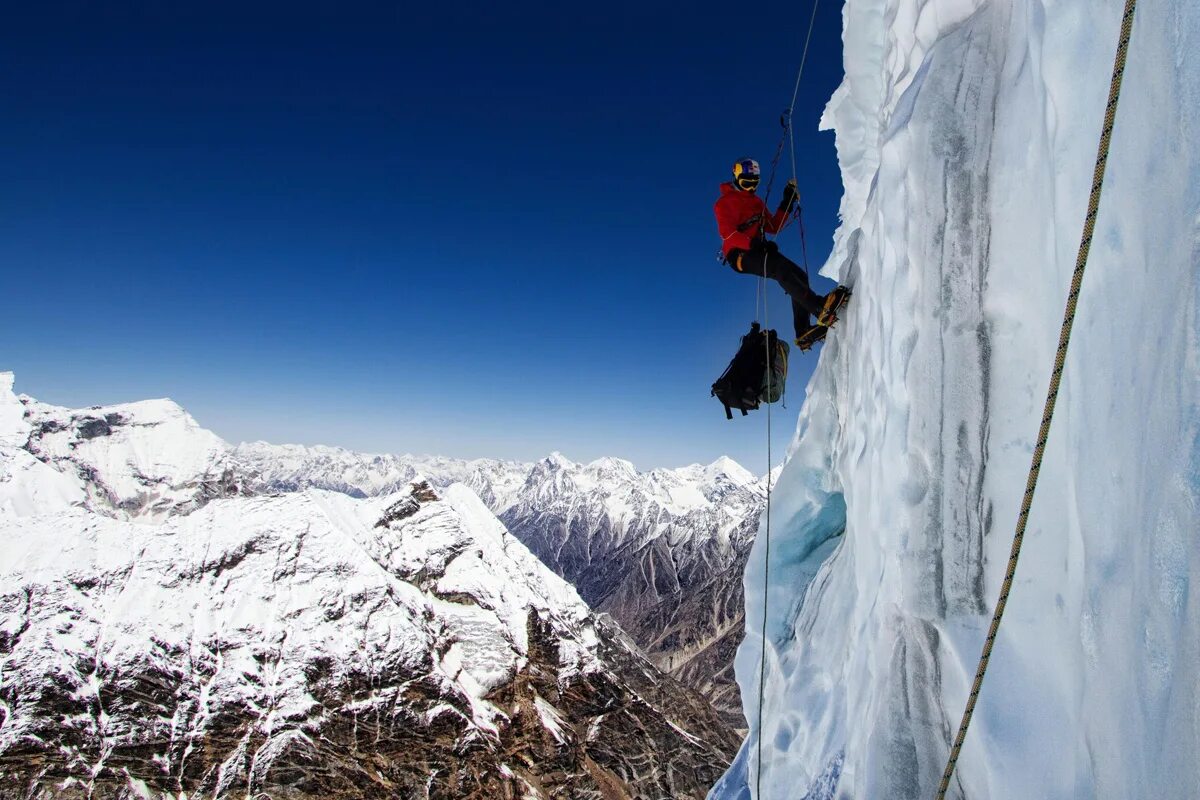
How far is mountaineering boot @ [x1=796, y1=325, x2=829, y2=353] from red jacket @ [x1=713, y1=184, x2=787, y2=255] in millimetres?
1367

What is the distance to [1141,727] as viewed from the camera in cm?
269

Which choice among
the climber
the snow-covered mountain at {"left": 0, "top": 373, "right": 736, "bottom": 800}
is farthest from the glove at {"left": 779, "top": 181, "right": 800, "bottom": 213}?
the snow-covered mountain at {"left": 0, "top": 373, "right": 736, "bottom": 800}

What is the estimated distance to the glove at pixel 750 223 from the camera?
7.58 m

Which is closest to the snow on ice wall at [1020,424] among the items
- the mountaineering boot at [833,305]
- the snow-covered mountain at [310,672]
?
the mountaineering boot at [833,305]

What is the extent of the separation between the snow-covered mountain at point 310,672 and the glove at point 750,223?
275 feet

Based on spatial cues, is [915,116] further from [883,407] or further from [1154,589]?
[1154,589]

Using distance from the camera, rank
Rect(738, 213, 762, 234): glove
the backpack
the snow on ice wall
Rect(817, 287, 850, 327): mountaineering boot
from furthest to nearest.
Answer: the backpack, Rect(738, 213, 762, 234): glove, Rect(817, 287, 850, 327): mountaineering boot, the snow on ice wall

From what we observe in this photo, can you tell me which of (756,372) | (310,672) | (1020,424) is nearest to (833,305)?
Answer: (756,372)

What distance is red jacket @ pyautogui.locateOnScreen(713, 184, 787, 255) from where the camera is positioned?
766 centimetres

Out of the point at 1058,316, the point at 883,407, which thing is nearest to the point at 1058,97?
the point at 1058,316

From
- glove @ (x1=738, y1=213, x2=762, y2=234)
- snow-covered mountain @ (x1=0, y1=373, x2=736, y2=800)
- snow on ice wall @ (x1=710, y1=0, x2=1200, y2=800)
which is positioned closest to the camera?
snow on ice wall @ (x1=710, y1=0, x2=1200, y2=800)

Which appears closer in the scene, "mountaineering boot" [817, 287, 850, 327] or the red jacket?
"mountaineering boot" [817, 287, 850, 327]

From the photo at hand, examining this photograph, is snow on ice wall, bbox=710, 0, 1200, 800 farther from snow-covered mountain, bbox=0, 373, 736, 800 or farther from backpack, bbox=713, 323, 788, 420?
snow-covered mountain, bbox=0, 373, 736, 800

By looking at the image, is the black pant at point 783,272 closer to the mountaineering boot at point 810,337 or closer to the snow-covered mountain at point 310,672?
the mountaineering boot at point 810,337
